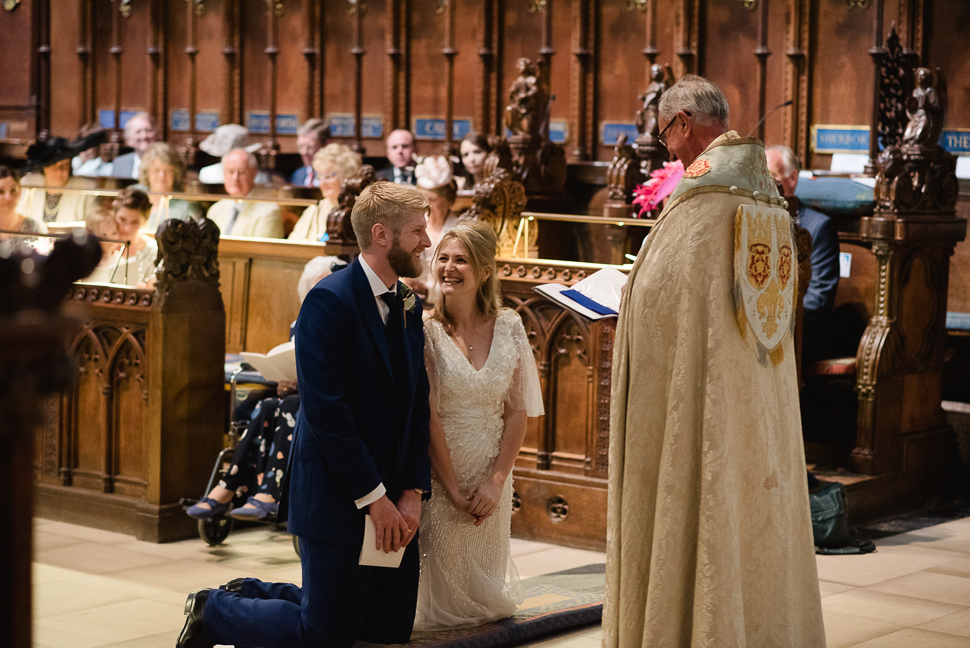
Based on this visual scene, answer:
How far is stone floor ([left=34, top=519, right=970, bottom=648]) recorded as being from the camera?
404 cm

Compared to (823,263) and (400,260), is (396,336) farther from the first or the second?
(823,263)

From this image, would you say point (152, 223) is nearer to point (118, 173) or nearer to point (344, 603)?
point (118, 173)

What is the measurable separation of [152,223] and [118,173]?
11.2 feet

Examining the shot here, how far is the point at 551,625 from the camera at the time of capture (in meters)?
3.99

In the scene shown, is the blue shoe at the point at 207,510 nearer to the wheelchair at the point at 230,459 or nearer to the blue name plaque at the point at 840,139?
the wheelchair at the point at 230,459

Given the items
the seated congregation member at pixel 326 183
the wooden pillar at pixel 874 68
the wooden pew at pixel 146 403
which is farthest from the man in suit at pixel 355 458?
the wooden pillar at pixel 874 68

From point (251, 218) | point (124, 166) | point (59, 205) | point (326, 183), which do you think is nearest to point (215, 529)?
point (326, 183)

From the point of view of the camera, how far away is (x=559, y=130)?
9562 mm

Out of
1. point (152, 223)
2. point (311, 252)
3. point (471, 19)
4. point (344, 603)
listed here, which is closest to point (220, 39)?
point (471, 19)

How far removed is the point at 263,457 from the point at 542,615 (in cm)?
158

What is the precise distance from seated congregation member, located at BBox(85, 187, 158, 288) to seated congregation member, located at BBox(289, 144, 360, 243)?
111 cm

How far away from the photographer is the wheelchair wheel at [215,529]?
516cm

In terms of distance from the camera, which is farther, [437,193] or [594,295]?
[437,193]

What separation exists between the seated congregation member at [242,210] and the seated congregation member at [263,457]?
7.61 ft
